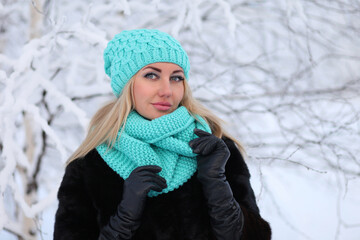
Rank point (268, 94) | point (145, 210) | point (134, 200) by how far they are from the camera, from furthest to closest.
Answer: point (268, 94) < point (145, 210) < point (134, 200)

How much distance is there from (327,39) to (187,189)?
69.2 inches

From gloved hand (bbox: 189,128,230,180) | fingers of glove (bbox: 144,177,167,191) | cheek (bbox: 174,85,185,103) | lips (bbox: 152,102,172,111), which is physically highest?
cheek (bbox: 174,85,185,103)

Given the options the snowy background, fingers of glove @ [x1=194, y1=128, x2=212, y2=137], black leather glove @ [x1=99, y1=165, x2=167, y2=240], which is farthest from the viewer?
the snowy background

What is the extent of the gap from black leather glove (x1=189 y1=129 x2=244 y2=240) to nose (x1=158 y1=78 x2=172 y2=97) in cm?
20

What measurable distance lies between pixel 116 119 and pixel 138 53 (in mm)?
286

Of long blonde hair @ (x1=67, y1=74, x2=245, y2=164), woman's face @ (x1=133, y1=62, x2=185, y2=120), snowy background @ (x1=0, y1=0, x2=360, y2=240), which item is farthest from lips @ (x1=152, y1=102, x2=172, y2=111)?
snowy background @ (x1=0, y1=0, x2=360, y2=240)

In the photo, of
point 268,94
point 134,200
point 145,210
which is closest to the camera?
point 134,200

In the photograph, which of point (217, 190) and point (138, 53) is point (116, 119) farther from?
point (217, 190)

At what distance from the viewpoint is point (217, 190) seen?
42.5 inches

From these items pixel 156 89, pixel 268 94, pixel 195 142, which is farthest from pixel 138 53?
pixel 268 94

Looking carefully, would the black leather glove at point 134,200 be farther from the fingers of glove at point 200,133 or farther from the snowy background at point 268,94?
the snowy background at point 268,94

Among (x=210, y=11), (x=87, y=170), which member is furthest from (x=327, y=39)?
(x=87, y=170)

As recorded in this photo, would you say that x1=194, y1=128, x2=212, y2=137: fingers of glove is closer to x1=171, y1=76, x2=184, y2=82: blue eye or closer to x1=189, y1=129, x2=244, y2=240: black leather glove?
x1=189, y1=129, x2=244, y2=240: black leather glove

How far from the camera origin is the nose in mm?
1171
